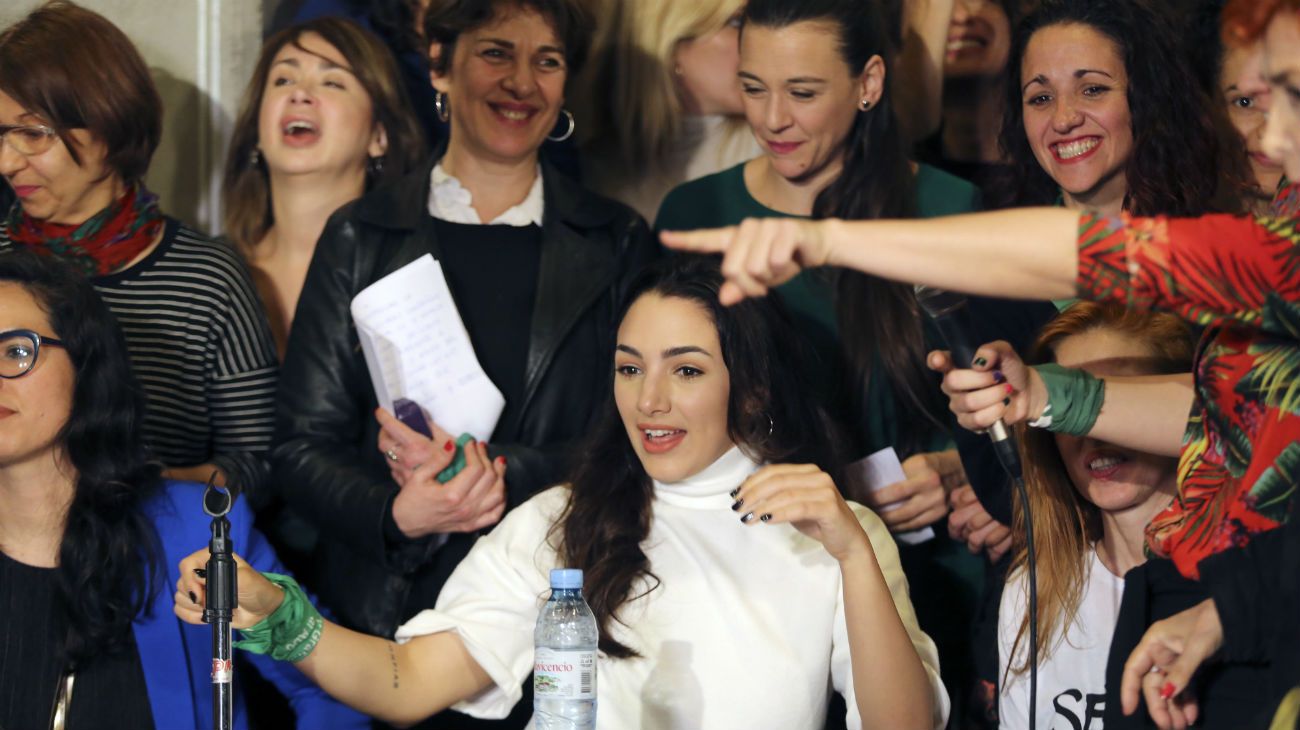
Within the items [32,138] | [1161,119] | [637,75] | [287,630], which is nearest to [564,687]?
[287,630]

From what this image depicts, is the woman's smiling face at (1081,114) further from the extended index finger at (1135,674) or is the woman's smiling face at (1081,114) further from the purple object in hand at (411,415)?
the purple object in hand at (411,415)

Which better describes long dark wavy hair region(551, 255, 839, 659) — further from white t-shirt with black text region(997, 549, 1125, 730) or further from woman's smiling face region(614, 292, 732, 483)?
white t-shirt with black text region(997, 549, 1125, 730)

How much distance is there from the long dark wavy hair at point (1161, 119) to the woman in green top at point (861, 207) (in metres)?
0.38

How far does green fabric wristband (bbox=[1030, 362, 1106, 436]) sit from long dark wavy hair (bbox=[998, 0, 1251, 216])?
2.06ft

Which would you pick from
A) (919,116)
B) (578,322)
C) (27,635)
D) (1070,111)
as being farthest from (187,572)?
(919,116)

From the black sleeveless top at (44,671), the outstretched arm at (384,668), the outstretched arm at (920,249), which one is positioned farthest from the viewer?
the black sleeveless top at (44,671)

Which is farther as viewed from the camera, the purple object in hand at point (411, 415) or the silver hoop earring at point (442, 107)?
the silver hoop earring at point (442, 107)

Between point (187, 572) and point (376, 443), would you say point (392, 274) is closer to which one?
point (376, 443)

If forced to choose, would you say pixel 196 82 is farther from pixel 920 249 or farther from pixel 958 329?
pixel 920 249

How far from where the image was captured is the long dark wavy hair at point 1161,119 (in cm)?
286

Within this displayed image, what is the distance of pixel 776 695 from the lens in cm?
260

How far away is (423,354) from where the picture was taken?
10.1 ft

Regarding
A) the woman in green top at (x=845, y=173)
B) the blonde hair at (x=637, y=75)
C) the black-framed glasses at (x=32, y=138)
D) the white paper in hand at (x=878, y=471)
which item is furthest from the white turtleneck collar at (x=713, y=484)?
the black-framed glasses at (x=32, y=138)

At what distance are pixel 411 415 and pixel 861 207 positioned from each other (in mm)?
956
